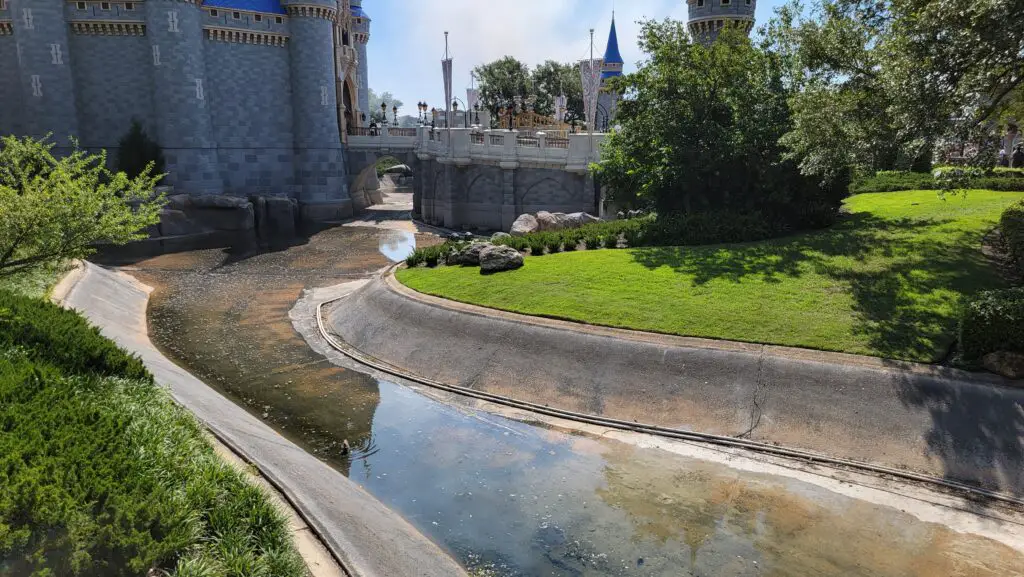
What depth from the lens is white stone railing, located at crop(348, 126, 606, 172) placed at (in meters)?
37.6

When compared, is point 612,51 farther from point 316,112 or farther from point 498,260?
point 498,260

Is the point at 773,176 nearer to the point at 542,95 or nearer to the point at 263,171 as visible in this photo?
the point at 263,171

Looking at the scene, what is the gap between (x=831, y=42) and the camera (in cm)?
1886

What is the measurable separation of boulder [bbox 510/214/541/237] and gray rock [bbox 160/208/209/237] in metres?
27.2

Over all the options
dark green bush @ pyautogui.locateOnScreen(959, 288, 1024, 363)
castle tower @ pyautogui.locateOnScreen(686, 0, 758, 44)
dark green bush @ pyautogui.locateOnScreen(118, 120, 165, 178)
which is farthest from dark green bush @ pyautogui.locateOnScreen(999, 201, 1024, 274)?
dark green bush @ pyautogui.locateOnScreen(118, 120, 165, 178)

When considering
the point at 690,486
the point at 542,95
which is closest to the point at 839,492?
the point at 690,486

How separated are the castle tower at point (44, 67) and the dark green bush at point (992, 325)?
178 ft

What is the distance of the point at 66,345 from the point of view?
41.9 ft

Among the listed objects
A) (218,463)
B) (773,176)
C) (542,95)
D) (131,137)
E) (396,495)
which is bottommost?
(396,495)

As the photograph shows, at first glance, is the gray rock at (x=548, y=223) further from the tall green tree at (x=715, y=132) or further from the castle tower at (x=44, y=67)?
the castle tower at (x=44, y=67)

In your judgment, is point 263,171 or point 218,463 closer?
point 218,463

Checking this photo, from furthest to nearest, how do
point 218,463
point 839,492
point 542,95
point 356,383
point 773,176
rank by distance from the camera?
point 542,95
point 773,176
point 356,383
point 839,492
point 218,463

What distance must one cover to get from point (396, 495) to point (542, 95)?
74672 millimetres

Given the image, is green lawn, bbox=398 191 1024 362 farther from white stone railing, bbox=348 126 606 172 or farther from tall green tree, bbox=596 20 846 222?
white stone railing, bbox=348 126 606 172
